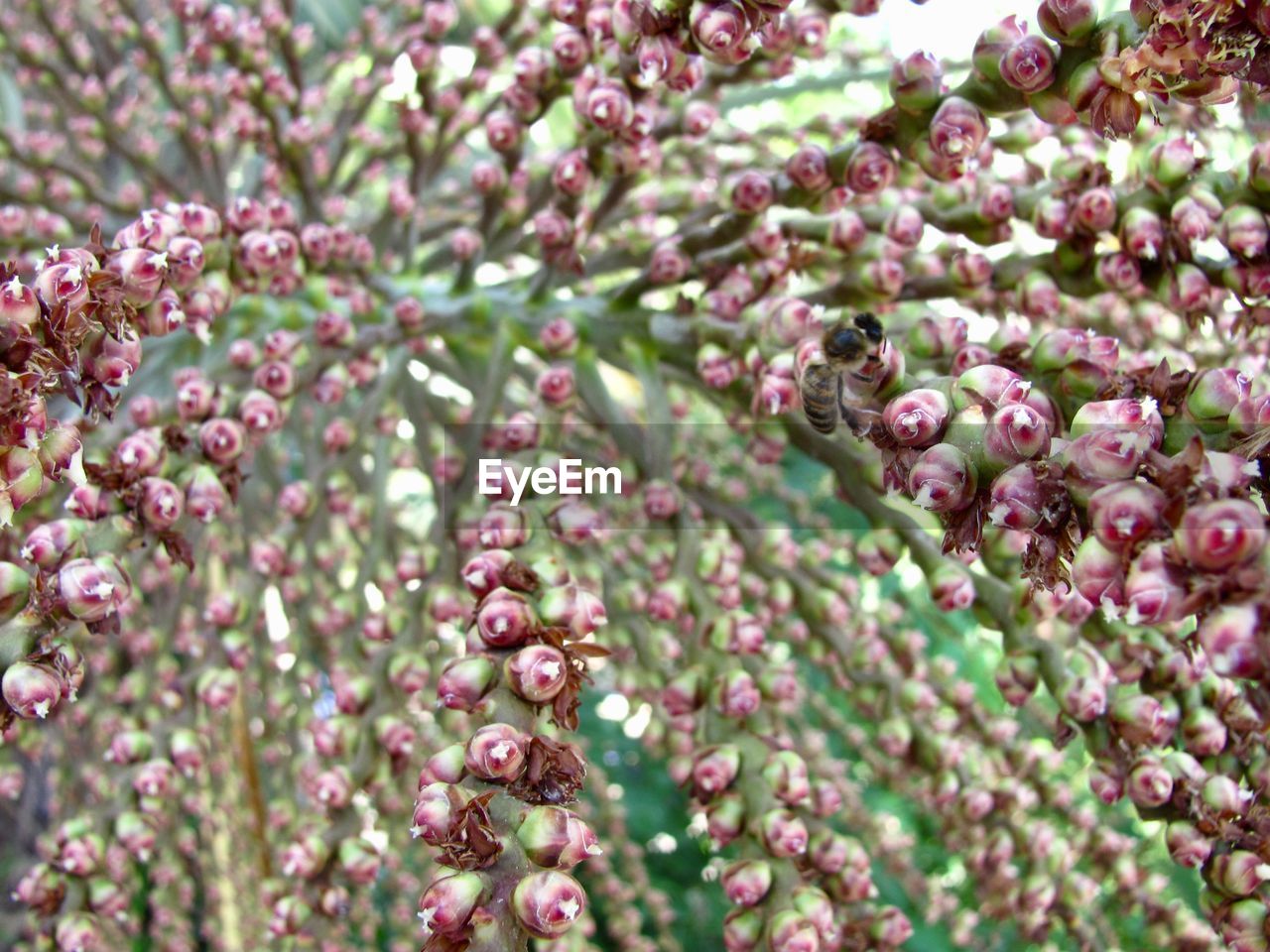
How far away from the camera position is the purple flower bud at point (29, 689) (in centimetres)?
79

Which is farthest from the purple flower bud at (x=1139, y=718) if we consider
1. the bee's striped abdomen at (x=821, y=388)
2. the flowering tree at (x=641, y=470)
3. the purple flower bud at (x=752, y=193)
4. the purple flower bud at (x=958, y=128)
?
the purple flower bud at (x=752, y=193)

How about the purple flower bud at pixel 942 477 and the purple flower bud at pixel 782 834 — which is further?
the purple flower bud at pixel 782 834

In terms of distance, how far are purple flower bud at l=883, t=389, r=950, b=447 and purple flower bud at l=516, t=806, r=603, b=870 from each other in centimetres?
36

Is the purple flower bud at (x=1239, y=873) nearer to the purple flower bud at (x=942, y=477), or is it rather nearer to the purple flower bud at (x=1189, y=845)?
the purple flower bud at (x=1189, y=845)

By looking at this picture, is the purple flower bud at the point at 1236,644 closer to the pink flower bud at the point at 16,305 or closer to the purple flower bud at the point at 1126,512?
the purple flower bud at the point at 1126,512

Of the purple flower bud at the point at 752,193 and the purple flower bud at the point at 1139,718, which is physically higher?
the purple flower bud at the point at 752,193

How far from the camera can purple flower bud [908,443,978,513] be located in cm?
67

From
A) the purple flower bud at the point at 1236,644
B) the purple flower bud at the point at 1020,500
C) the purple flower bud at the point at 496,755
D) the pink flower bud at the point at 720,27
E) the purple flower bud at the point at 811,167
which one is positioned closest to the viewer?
the purple flower bud at the point at 1236,644

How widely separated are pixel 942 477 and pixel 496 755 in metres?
0.37

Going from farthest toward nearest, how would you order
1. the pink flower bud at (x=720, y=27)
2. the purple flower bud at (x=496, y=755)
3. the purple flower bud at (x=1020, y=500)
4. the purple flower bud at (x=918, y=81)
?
the purple flower bud at (x=918, y=81) < the pink flower bud at (x=720, y=27) < the purple flower bud at (x=496, y=755) < the purple flower bud at (x=1020, y=500)

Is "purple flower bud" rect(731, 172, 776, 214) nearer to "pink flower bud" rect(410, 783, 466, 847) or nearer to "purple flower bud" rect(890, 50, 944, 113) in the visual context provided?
"purple flower bud" rect(890, 50, 944, 113)

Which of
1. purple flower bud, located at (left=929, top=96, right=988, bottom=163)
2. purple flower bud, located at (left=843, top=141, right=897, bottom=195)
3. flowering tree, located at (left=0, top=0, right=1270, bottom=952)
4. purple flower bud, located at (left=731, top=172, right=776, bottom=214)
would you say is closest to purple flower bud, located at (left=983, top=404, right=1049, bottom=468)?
flowering tree, located at (left=0, top=0, right=1270, bottom=952)

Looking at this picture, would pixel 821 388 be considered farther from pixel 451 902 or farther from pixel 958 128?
pixel 451 902

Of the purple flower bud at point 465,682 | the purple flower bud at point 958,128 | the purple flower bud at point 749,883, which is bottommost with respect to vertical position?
the purple flower bud at point 749,883
